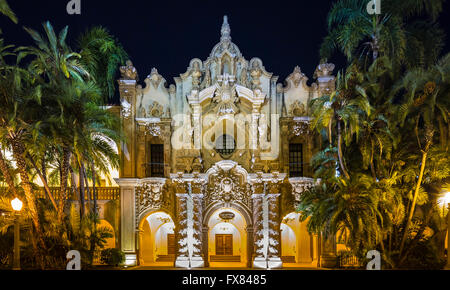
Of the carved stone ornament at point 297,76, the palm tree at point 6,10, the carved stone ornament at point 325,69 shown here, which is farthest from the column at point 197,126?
the palm tree at point 6,10

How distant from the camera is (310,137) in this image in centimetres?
2522

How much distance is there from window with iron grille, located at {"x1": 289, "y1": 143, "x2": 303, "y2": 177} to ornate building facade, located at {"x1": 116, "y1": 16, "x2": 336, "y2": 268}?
2.6 inches

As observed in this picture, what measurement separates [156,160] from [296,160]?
9.20m

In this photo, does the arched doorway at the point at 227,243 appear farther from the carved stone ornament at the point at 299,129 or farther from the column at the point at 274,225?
the carved stone ornament at the point at 299,129

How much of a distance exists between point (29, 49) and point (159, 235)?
1575cm

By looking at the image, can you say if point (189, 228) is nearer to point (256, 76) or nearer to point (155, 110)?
point (155, 110)

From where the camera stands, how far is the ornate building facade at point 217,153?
2416 centimetres

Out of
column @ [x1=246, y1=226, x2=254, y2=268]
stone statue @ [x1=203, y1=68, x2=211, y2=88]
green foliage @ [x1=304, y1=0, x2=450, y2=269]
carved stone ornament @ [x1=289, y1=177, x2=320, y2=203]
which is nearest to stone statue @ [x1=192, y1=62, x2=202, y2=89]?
stone statue @ [x1=203, y1=68, x2=211, y2=88]

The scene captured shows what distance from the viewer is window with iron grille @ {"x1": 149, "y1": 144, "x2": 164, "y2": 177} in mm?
25594

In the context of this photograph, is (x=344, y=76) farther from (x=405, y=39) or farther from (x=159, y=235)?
(x=159, y=235)

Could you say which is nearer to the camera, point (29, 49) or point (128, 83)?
point (29, 49)

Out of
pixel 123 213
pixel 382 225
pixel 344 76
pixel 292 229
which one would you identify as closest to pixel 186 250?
pixel 123 213

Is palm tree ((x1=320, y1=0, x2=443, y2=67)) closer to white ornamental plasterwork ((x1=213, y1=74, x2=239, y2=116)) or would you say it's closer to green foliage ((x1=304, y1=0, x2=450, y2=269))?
green foliage ((x1=304, y1=0, x2=450, y2=269))

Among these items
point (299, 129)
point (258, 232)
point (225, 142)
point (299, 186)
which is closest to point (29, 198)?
point (225, 142)
